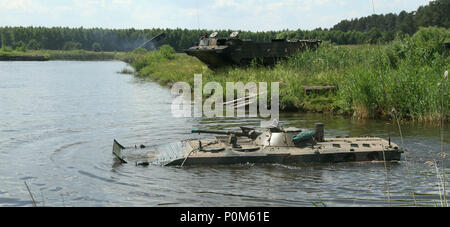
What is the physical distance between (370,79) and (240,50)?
544 inches

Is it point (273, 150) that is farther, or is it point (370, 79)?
point (370, 79)

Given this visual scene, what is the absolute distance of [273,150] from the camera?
12.1 m

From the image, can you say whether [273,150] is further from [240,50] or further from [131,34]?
[131,34]

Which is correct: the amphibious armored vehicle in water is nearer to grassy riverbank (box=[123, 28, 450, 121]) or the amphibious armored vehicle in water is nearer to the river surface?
grassy riverbank (box=[123, 28, 450, 121])

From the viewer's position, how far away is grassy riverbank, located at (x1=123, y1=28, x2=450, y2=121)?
1706 centimetres

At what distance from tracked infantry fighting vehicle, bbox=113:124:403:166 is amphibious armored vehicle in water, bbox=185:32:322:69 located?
1752 cm

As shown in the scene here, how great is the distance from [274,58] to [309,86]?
403 inches

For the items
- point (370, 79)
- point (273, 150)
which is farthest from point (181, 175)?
point (370, 79)

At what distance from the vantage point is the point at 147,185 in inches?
405

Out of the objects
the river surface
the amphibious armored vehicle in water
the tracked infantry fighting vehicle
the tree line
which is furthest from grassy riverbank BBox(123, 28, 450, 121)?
the tree line

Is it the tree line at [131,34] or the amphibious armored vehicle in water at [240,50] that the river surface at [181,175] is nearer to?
the amphibious armored vehicle in water at [240,50]

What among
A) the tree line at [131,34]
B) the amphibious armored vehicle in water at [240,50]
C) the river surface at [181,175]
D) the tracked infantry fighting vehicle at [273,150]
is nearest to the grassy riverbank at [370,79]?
the river surface at [181,175]
